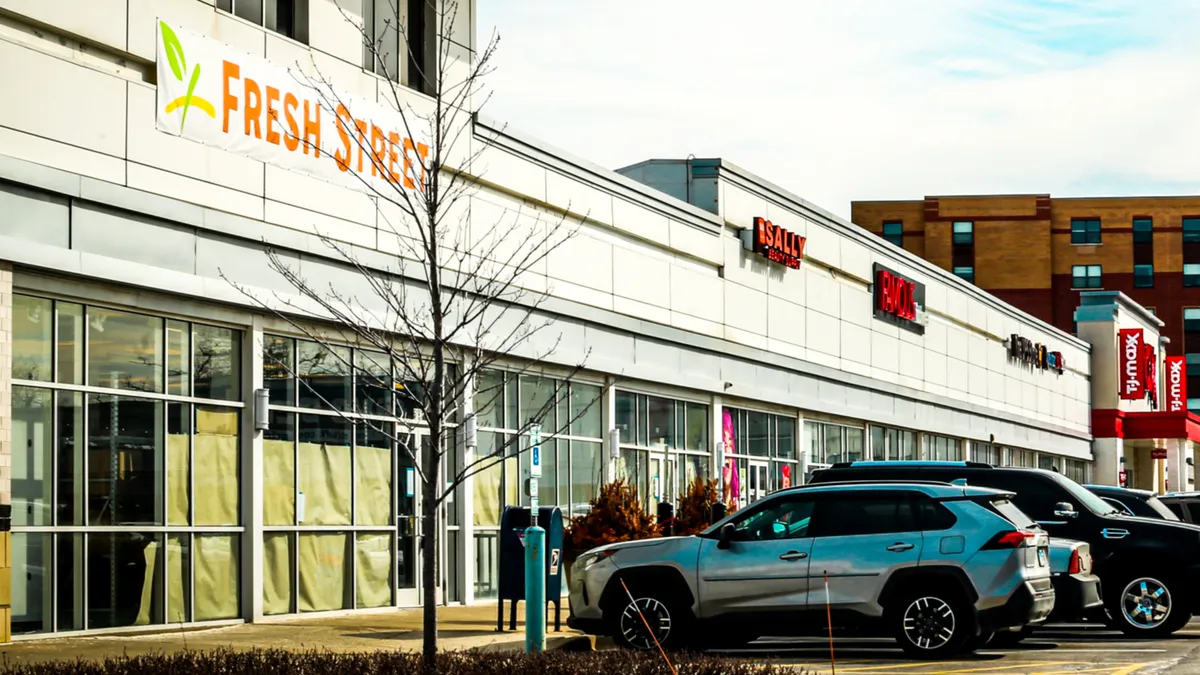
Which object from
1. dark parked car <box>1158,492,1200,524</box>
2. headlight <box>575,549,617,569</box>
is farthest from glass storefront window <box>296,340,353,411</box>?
dark parked car <box>1158,492,1200,524</box>

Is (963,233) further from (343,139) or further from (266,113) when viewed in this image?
(266,113)

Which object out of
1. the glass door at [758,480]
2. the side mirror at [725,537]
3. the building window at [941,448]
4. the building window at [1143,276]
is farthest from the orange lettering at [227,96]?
the building window at [1143,276]

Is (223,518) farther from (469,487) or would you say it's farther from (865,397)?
(865,397)

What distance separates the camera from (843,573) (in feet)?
54.7

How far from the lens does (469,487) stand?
25.2 metres

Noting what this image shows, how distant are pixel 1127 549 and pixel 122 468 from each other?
446 inches

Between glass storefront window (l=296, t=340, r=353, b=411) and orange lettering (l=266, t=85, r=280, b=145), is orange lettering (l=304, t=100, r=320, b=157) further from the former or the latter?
glass storefront window (l=296, t=340, r=353, b=411)

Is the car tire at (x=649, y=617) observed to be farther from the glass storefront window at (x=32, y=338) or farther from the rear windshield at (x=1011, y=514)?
the glass storefront window at (x=32, y=338)

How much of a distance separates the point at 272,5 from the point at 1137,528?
40.2ft

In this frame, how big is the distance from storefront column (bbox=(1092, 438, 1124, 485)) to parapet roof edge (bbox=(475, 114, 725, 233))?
43057 millimetres

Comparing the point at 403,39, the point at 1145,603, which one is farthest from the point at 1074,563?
the point at 403,39

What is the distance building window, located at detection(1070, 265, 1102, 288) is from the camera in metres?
108

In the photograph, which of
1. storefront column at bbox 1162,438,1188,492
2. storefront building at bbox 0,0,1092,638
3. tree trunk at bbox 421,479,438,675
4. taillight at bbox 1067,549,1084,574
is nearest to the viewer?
tree trunk at bbox 421,479,438,675

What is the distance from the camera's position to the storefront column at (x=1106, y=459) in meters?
73.1
